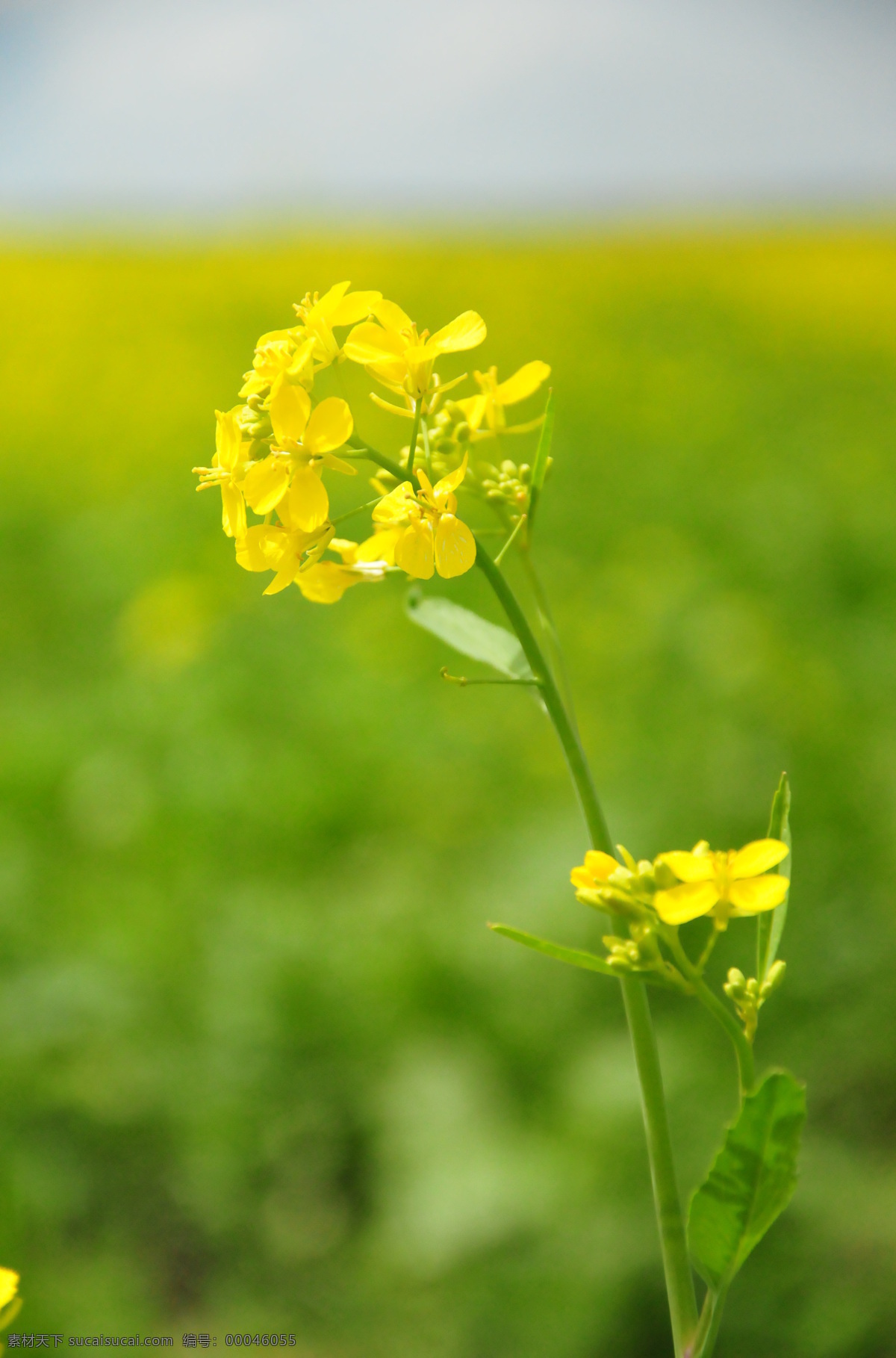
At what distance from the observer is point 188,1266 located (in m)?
1.60

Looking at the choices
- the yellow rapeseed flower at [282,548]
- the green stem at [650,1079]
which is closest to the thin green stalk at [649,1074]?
the green stem at [650,1079]

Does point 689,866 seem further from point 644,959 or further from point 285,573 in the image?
point 285,573

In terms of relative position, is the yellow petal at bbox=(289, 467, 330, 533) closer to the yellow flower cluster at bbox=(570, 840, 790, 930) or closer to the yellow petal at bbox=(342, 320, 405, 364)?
the yellow petal at bbox=(342, 320, 405, 364)

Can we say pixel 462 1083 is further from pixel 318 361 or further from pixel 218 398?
pixel 218 398

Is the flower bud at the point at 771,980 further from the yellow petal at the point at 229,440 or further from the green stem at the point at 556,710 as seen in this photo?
the yellow petal at the point at 229,440

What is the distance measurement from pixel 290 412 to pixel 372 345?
0.07 meters

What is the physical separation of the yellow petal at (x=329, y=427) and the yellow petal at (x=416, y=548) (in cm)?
5

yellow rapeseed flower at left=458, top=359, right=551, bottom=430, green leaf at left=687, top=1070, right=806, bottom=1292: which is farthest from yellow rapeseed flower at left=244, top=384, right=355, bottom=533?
green leaf at left=687, top=1070, right=806, bottom=1292

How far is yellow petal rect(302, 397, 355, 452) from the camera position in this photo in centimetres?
46

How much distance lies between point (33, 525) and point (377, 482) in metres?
4.31

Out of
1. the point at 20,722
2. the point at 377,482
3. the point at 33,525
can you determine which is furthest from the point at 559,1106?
the point at 33,525

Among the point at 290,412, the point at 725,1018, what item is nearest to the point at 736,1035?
the point at 725,1018

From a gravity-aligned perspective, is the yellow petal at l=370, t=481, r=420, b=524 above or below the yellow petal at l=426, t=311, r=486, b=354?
below

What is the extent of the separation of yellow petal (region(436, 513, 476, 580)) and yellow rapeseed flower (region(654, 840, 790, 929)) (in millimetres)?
151
